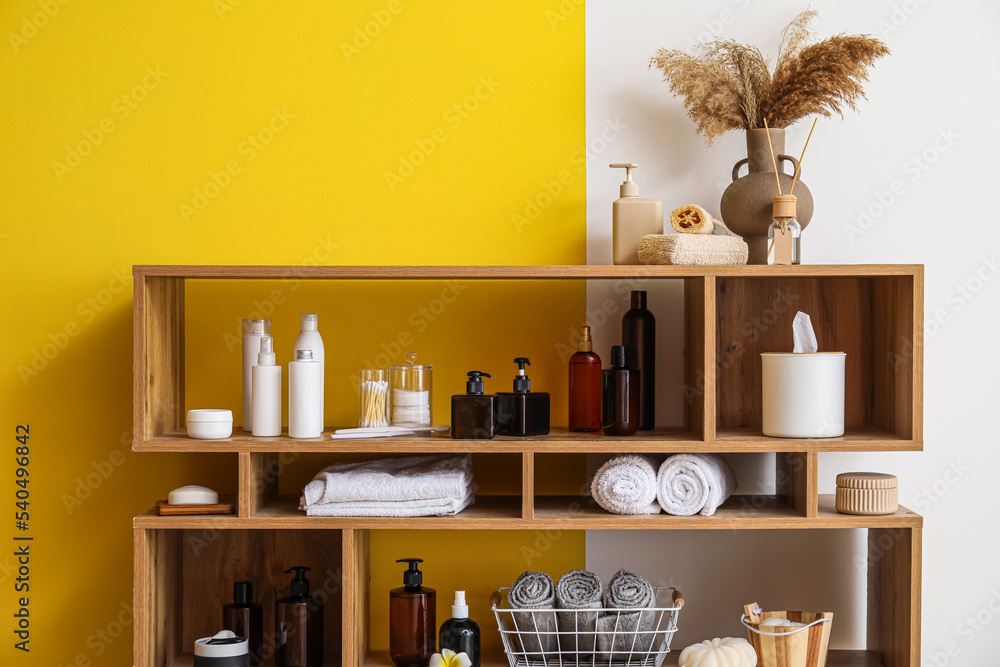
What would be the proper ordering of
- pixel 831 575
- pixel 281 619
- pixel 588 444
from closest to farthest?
pixel 588 444 < pixel 281 619 < pixel 831 575

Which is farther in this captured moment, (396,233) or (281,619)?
(396,233)

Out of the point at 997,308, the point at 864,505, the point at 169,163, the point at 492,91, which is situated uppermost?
the point at 492,91

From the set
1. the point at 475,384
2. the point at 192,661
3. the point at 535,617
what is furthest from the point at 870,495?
the point at 192,661

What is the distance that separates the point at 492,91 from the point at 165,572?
1.21 meters

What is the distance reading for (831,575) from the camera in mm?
1788

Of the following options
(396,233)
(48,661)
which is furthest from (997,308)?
(48,661)

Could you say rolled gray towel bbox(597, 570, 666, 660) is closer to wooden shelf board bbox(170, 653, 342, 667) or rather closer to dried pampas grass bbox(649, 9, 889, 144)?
wooden shelf board bbox(170, 653, 342, 667)

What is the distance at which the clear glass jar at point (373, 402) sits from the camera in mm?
1637

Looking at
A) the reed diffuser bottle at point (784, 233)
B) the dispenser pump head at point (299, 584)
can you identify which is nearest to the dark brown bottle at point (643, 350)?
the reed diffuser bottle at point (784, 233)

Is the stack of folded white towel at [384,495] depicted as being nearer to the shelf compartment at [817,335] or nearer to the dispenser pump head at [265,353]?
the dispenser pump head at [265,353]

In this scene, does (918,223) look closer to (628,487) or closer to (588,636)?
(628,487)

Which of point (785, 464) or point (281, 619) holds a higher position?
point (785, 464)

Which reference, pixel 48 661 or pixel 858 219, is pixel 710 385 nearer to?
pixel 858 219

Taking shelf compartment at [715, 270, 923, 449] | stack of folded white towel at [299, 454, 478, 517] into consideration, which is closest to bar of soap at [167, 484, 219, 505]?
stack of folded white towel at [299, 454, 478, 517]
